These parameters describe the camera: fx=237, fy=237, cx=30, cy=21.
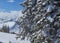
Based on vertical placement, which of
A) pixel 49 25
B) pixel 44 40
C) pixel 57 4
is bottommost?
pixel 44 40

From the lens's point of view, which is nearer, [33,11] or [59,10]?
[59,10]

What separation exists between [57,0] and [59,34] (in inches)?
77.1

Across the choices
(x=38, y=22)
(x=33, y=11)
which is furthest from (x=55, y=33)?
(x=33, y=11)

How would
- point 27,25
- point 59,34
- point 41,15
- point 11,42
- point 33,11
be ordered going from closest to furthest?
point 59,34 < point 41,15 < point 33,11 < point 27,25 < point 11,42

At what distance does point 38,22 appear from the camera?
12.9m

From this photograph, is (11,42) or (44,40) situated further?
(11,42)

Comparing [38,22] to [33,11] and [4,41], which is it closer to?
[33,11]

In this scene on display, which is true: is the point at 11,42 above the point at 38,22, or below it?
below

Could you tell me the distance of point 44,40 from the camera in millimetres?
12906

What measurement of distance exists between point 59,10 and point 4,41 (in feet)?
40.9

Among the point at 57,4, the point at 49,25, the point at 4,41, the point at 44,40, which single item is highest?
the point at 57,4

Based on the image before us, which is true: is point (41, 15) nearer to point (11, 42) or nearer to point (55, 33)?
point (55, 33)

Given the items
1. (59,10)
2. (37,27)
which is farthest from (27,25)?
(59,10)

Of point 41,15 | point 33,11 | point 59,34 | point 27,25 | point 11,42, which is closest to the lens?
point 59,34
